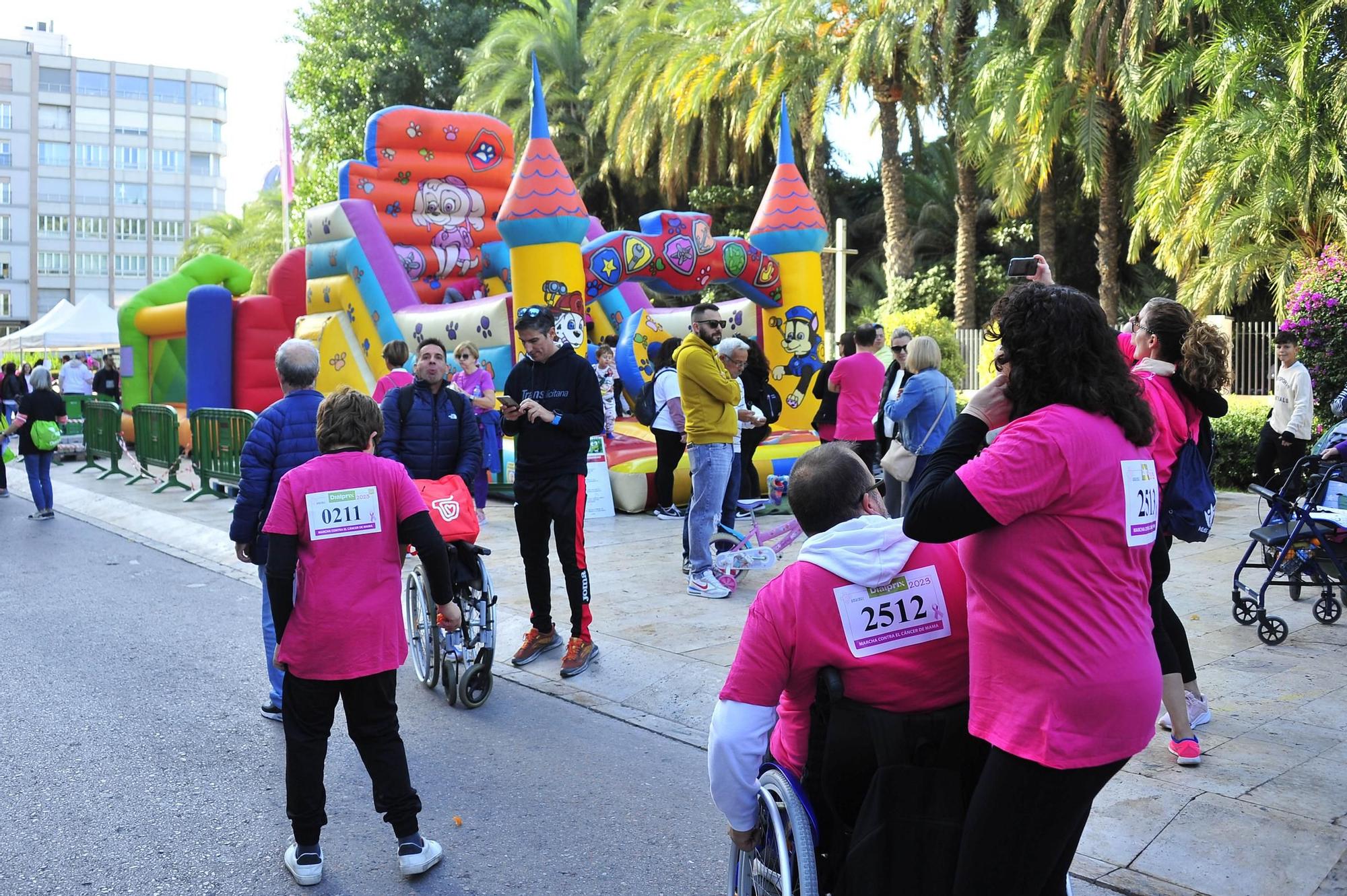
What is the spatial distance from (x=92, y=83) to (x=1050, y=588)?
98.8m

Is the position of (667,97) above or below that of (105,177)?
below

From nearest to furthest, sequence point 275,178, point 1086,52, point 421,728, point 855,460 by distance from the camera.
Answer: point 855,460 → point 421,728 → point 1086,52 → point 275,178

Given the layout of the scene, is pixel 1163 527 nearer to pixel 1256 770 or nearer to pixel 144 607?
pixel 1256 770

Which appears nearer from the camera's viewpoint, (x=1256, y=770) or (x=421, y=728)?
(x=1256, y=770)

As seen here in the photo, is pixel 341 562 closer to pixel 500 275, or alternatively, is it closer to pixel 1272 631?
pixel 1272 631

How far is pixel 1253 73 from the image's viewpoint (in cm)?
1695

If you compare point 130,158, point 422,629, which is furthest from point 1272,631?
point 130,158

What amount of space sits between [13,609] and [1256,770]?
7631mm

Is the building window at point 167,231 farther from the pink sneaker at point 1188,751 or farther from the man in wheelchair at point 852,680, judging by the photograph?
the man in wheelchair at point 852,680

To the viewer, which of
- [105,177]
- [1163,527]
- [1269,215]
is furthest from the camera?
[105,177]

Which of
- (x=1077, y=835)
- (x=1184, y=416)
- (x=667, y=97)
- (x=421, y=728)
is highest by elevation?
(x=667, y=97)

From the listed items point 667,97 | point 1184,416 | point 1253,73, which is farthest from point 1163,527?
point 667,97

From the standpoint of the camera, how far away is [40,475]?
12820mm

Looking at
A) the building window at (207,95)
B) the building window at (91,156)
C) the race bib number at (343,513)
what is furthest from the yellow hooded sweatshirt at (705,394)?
the building window at (207,95)
